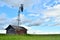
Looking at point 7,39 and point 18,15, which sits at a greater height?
point 18,15

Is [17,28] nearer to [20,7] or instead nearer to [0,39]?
[20,7]

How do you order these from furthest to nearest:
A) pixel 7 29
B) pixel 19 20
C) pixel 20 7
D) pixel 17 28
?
pixel 7 29
pixel 17 28
pixel 19 20
pixel 20 7

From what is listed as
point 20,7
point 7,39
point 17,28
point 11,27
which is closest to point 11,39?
point 7,39

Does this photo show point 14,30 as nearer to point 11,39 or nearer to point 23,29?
Result: point 23,29

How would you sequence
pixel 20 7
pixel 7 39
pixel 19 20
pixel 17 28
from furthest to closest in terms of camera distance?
pixel 17 28
pixel 19 20
pixel 20 7
pixel 7 39

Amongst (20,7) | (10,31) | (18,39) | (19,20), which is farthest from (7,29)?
(18,39)

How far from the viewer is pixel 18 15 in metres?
27.0

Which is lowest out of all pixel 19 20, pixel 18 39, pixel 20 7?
pixel 18 39

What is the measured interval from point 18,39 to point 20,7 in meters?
6.83

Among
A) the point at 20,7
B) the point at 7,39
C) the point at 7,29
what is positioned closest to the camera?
the point at 7,39

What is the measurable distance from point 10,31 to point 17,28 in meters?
2.92

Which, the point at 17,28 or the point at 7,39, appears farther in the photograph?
the point at 17,28

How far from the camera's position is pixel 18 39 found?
67.7 feet

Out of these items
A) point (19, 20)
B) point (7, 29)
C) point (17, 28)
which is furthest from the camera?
point (7, 29)
